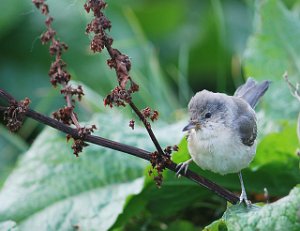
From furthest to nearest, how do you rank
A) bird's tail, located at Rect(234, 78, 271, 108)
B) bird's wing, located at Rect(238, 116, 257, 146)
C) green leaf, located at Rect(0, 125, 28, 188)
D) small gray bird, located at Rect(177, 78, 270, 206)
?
green leaf, located at Rect(0, 125, 28, 188) → bird's tail, located at Rect(234, 78, 271, 108) → bird's wing, located at Rect(238, 116, 257, 146) → small gray bird, located at Rect(177, 78, 270, 206)

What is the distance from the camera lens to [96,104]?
4.19 meters

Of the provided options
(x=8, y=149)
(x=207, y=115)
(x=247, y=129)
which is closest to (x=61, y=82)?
(x=207, y=115)

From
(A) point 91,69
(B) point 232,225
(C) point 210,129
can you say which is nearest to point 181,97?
(A) point 91,69

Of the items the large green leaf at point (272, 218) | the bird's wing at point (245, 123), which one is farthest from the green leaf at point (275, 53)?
the large green leaf at point (272, 218)

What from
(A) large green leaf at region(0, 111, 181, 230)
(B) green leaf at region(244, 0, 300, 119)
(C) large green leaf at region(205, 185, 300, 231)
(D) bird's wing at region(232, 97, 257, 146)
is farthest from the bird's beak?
(B) green leaf at region(244, 0, 300, 119)

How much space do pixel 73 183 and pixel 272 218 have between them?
122 centimetres

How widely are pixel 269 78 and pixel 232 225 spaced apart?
4.90ft

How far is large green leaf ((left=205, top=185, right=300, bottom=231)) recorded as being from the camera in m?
2.52

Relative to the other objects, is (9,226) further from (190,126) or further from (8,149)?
(8,149)

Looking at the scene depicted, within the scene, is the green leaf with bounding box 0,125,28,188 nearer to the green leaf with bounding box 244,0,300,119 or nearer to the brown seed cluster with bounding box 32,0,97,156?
the green leaf with bounding box 244,0,300,119

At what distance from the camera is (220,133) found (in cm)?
289

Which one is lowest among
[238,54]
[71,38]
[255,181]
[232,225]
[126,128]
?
[232,225]

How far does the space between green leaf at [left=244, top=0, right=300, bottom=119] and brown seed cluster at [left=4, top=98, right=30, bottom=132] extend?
193 cm

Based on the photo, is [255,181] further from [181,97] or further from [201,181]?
[181,97]
